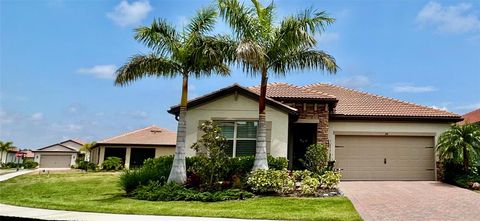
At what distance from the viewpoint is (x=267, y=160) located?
54.0 ft

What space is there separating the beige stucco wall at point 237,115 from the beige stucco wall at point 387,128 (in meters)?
3.40

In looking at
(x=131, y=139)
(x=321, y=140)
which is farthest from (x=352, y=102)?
(x=131, y=139)

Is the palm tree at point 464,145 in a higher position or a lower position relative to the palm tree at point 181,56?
lower

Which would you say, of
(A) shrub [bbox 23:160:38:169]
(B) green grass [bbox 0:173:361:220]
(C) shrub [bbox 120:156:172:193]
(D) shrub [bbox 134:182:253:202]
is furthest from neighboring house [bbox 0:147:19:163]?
(D) shrub [bbox 134:182:253:202]

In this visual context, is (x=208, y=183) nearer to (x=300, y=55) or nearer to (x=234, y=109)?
(x=234, y=109)

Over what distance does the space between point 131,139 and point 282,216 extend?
28.6 meters

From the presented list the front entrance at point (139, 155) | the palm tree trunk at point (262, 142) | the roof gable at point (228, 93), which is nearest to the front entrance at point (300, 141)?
the roof gable at point (228, 93)

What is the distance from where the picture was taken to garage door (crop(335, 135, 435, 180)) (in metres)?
19.8

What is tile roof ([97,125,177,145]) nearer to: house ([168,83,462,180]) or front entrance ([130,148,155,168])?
front entrance ([130,148,155,168])

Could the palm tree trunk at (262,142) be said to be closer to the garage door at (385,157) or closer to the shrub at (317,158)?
the shrub at (317,158)

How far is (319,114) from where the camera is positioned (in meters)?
19.0

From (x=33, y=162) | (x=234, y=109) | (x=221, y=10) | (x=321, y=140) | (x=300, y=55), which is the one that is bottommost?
(x=33, y=162)

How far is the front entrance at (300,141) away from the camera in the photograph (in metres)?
20.7

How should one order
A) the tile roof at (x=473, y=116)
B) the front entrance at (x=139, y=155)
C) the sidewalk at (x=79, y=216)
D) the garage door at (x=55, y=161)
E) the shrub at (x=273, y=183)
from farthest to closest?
the garage door at (x=55, y=161)
the front entrance at (x=139, y=155)
the tile roof at (x=473, y=116)
the shrub at (x=273, y=183)
the sidewalk at (x=79, y=216)
